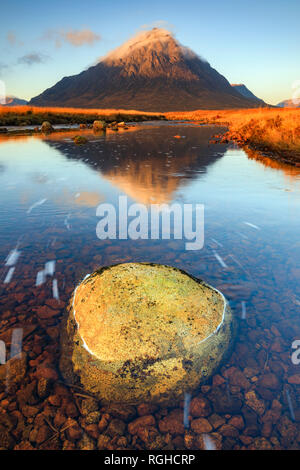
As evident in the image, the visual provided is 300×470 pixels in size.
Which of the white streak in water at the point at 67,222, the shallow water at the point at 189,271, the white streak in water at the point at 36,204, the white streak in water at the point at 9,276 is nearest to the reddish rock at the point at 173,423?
the shallow water at the point at 189,271

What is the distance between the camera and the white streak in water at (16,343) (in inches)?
135

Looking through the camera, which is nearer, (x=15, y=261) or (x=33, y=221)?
(x=15, y=261)

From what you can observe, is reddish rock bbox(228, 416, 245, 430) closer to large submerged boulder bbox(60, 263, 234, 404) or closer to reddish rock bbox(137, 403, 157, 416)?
large submerged boulder bbox(60, 263, 234, 404)

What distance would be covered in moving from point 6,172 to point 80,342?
11.5 m

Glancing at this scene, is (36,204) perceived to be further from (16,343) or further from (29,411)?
(29,411)

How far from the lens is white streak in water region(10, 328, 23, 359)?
11.2ft

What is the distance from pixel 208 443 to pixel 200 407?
317mm

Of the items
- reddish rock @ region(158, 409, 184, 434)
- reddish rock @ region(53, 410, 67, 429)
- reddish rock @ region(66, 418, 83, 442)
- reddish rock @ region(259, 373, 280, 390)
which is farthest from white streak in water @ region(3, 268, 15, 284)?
reddish rock @ region(259, 373, 280, 390)

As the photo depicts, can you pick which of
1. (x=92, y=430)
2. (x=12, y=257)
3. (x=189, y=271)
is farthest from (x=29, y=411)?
(x=12, y=257)

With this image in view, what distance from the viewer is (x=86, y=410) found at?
289 cm

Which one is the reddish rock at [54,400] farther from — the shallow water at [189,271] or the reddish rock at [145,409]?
the reddish rock at [145,409]

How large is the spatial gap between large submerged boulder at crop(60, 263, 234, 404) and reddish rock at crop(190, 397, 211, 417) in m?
0.13

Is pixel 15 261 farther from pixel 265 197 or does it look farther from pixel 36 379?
pixel 265 197
